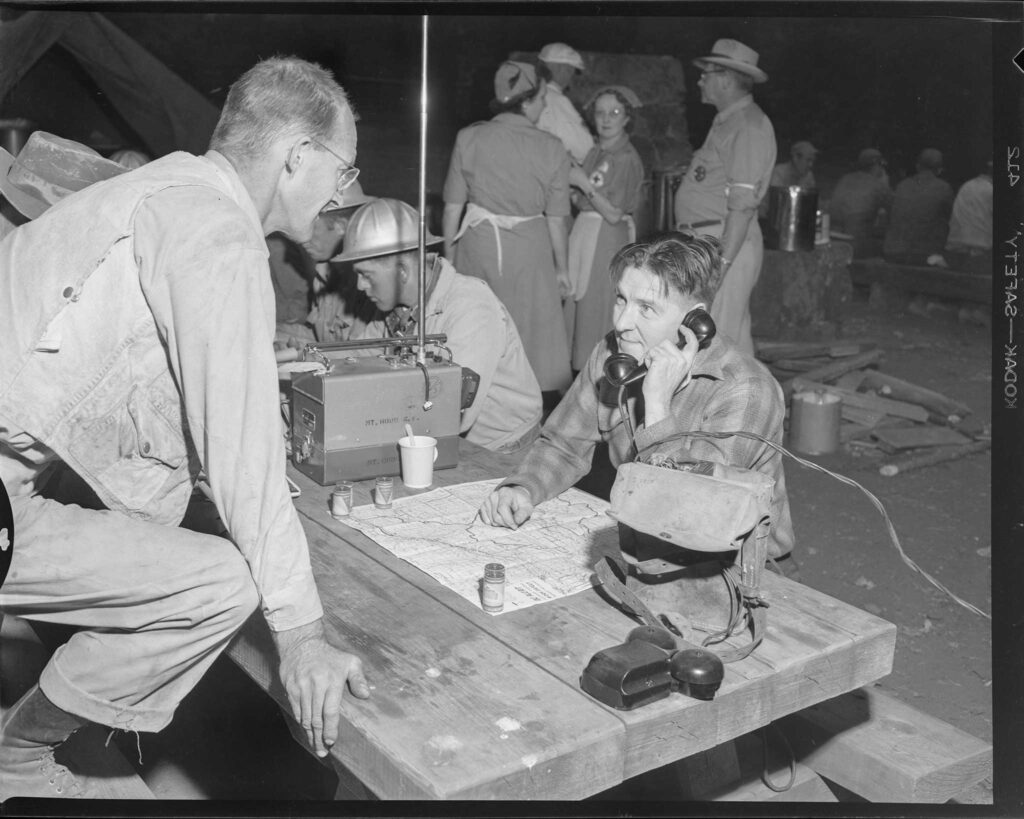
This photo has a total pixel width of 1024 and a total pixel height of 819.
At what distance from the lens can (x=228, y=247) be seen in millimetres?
2039

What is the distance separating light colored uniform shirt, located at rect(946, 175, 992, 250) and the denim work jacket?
11.4m

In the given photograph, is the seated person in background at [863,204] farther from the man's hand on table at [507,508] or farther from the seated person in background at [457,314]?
the man's hand on table at [507,508]

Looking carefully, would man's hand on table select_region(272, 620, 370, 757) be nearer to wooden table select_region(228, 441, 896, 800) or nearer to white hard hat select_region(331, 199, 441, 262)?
wooden table select_region(228, 441, 896, 800)

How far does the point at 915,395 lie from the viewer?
769 centimetres

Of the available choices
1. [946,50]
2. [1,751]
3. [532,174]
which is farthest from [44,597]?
[946,50]

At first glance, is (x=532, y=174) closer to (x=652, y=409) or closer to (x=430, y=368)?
(x=430, y=368)

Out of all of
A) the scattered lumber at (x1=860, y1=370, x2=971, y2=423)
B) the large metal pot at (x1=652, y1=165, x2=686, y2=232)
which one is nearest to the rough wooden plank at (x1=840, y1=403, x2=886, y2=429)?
the scattered lumber at (x1=860, y1=370, x2=971, y2=423)

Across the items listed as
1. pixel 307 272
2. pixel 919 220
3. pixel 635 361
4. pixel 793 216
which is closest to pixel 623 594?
pixel 635 361

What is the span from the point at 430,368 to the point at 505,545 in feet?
2.84

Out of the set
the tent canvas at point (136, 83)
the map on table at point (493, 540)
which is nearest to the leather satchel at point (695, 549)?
the map on table at point (493, 540)

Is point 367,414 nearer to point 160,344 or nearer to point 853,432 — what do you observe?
point 160,344

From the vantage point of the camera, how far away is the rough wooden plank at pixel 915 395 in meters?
7.51

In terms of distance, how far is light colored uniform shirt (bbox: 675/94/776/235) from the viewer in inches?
234

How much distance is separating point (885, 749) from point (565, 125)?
18.2 ft
